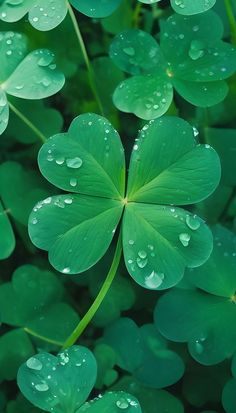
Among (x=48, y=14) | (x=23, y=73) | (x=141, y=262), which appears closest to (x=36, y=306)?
(x=141, y=262)

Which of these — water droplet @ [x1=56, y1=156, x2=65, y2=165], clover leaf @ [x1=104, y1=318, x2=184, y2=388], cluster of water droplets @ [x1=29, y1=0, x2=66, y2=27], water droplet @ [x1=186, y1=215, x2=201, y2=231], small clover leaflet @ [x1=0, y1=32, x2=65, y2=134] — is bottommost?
clover leaf @ [x1=104, y1=318, x2=184, y2=388]

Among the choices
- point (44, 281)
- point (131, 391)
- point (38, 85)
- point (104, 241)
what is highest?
point (38, 85)

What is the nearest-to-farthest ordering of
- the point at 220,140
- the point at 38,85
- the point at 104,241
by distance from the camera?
the point at 104,241
the point at 38,85
the point at 220,140

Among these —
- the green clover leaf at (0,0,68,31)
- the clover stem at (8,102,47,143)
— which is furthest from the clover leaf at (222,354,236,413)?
the green clover leaf at (0,0,68,31)

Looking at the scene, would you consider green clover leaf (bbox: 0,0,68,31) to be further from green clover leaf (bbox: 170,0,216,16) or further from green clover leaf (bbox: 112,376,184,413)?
green clover leaf (bbox: 112,376,184,413)

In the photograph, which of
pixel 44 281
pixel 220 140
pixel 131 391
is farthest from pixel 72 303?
pixel 220 140

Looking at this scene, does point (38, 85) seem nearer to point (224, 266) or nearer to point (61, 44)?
point (61, 44)

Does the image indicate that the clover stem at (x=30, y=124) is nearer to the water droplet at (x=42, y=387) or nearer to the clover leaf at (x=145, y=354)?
the clover leaf at (x=145, y=354)
